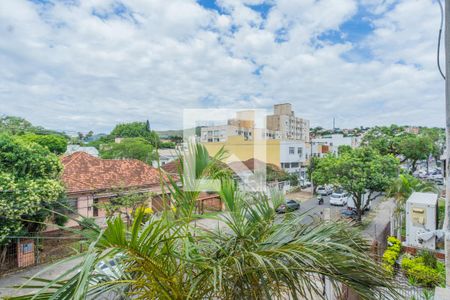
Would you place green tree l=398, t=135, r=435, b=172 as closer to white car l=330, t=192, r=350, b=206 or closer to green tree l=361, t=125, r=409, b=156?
green tree l=361, t=125, r=409, b=156

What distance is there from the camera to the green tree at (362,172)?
740cm

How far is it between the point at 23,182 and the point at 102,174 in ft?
9.03

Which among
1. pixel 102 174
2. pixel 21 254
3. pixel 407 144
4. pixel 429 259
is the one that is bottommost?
pixel 21 254

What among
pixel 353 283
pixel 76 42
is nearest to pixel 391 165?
pixel 353 283


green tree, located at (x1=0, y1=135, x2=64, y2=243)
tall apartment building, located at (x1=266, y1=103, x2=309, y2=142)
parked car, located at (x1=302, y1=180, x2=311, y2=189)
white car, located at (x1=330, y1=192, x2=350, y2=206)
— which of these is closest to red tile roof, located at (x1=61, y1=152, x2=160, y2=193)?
green tree, located at (x1=0, y1=135, x2=64, y2=243)

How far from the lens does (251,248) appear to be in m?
1.03

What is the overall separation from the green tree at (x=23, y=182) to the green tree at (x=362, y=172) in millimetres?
7624

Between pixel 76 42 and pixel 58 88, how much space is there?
9.47 feet

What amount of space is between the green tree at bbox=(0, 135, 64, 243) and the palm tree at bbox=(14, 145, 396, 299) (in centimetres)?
364

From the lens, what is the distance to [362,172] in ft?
24.6

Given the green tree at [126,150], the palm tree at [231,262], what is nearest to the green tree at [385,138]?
the green tree at [126,150]

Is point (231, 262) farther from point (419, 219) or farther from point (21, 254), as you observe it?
point (21, 254)

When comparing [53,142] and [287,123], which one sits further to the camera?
[287,123]
